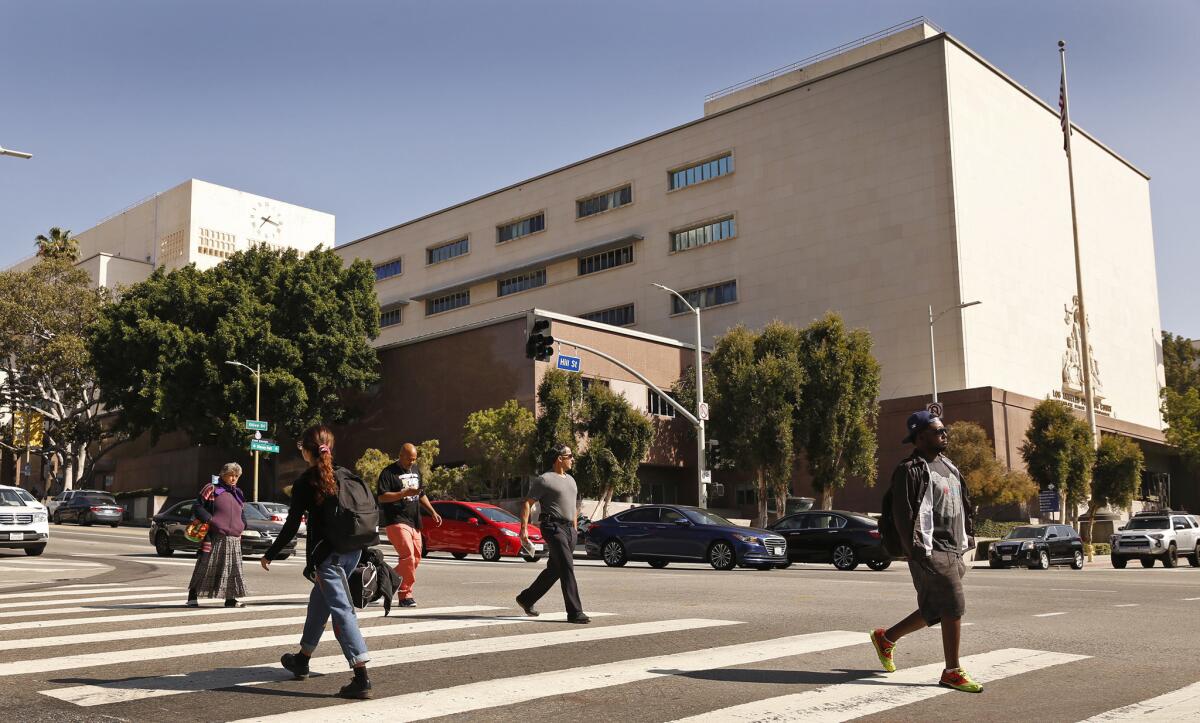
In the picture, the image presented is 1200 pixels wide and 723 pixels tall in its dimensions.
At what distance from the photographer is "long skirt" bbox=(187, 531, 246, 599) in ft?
40.3

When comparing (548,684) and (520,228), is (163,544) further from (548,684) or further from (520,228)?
(520,228)

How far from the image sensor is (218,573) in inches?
487

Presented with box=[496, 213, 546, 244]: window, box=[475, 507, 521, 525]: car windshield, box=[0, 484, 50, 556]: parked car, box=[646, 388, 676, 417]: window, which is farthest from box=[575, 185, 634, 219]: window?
box=[0, 484, 50, 556]: parked car

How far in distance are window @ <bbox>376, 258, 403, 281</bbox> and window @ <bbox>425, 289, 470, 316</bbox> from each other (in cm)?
454

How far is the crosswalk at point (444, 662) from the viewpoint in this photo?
6387mm

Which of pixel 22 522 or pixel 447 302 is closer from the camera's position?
pixel 22 522

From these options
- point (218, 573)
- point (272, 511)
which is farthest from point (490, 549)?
point (218, 573)

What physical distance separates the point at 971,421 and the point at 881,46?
2402 cm

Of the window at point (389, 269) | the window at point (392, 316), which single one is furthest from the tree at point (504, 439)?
the window at point (389, 269)

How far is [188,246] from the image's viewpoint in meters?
98.6

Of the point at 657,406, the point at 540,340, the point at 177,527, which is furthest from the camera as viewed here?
the point at 657,406

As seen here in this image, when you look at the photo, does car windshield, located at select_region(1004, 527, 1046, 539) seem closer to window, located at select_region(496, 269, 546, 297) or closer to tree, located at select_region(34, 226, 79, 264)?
window, located at select_region(496, 269, 546, 297)

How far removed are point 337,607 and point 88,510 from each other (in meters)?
50.0

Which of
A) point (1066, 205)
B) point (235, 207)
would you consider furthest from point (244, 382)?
point (235, 207)
